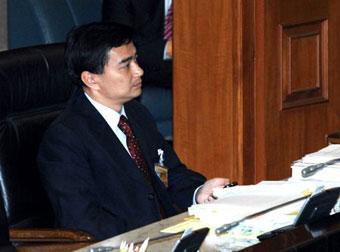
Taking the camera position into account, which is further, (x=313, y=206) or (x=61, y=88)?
(x=61, y=88)

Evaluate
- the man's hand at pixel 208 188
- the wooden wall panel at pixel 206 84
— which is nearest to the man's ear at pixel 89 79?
the man's hand at pixel 208 188

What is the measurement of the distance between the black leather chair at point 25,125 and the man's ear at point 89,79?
0.26 ft

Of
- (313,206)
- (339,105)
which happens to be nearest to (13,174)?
(313,206)

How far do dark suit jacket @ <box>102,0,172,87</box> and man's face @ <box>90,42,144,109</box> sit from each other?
1.79m

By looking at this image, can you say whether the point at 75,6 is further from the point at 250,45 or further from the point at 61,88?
the point at 61,88

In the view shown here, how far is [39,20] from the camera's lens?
5.50 meters

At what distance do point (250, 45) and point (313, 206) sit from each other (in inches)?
82.5

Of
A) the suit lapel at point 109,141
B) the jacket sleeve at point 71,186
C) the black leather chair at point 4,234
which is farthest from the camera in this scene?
the suit lapel at point 109,141

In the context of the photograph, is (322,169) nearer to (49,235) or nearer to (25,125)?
(49,235)

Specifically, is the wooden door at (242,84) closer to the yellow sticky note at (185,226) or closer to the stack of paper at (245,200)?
the stack of paper at (245,200)

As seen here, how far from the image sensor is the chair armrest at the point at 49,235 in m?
3.31

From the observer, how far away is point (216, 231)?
8.55 ft

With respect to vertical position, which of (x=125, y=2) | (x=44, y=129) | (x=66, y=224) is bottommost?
(x=66, y=224)

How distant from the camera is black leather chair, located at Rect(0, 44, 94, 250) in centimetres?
348
